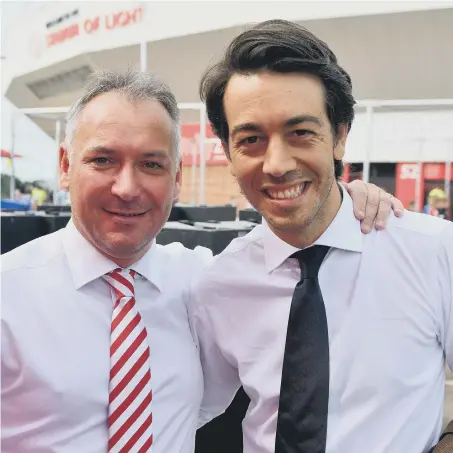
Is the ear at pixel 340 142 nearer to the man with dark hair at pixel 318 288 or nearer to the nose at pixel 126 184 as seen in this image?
the man with dark hair at pixel 318 288

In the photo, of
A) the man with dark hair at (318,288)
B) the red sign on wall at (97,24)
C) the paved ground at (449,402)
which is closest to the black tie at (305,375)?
the man with dark hair at (318,288)

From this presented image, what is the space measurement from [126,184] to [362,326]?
0.71 meters

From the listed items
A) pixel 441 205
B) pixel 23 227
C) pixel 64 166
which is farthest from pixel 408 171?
pixel 64 166

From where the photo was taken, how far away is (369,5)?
943cm

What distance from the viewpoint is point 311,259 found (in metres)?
1.33

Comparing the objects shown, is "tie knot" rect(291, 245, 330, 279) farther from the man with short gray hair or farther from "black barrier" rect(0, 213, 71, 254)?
"black barrier" rect(0, 213, 71, 254)

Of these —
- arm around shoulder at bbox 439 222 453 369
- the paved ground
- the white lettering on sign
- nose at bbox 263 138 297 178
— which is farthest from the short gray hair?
the white lettering on sign

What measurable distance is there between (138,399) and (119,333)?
0.17m

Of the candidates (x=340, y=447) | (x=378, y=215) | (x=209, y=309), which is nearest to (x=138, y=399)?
(x=209, y=309)

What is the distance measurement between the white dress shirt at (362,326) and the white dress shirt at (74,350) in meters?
0.16

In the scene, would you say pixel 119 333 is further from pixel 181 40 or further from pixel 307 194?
pixel 181 40

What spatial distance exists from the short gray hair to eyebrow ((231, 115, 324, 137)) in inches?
8.4

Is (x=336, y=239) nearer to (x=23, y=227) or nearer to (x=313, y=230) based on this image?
(x=313, y=230)

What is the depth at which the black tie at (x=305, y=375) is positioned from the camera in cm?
121
